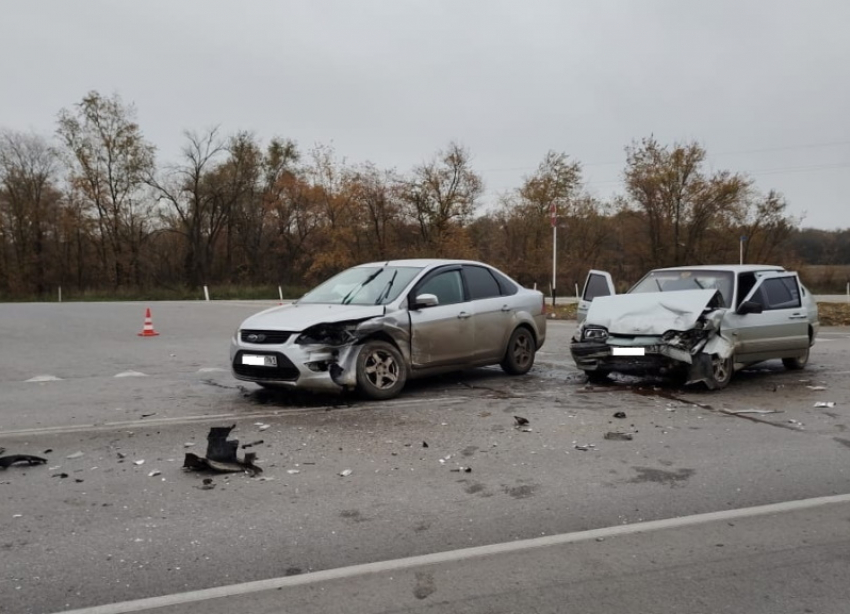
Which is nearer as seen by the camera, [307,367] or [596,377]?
[307,367]

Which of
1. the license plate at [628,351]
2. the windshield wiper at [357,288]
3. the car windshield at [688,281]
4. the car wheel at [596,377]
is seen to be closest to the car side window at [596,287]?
the car windshield at [688,281]

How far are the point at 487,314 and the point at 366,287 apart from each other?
1.71m

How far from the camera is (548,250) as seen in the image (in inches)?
1898

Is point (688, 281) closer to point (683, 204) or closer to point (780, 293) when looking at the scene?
point (780, 293)

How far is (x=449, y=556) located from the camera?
3.69 meters

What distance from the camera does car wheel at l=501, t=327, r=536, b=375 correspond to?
9.78m

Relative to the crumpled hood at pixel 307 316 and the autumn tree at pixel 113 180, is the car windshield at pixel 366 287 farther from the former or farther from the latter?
the autumn tree at pixel 113 180

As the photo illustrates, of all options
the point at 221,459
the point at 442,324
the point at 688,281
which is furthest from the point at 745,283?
the point at 221,459

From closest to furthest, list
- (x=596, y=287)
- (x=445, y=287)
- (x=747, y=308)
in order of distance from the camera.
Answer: (x=445, y=287), (x=747, y=308), (x=596, y=287)

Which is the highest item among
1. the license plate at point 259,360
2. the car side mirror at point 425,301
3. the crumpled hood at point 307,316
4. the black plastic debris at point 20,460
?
the car side mirror at point 425,301

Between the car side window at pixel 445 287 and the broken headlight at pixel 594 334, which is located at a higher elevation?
the car side window at pixel 445 287

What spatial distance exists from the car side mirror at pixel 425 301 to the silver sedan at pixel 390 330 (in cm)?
1

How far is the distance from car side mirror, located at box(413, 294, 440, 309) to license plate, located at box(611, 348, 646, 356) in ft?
7.77

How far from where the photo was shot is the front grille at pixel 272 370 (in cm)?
746
